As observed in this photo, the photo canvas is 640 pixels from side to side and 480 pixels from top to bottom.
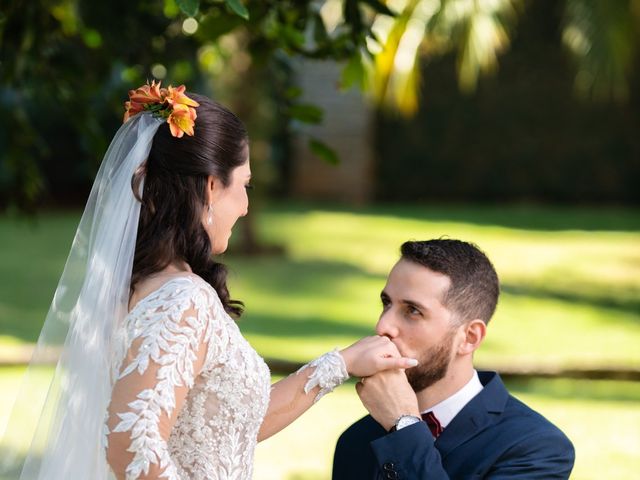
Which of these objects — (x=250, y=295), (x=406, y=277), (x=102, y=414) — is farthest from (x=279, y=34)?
(x=250, y=295)

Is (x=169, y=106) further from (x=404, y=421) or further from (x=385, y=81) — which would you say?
(x=385, y=81)

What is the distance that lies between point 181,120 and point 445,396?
1.06 meters

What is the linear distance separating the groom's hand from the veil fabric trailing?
647 mm

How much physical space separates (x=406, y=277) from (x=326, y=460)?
360 centimetres

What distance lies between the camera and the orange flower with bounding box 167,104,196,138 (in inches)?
104

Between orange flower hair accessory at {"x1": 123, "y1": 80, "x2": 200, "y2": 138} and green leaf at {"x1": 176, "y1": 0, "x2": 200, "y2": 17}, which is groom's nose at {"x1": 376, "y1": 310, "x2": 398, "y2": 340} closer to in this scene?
orange flower hair accessory at {"x1": 123, "y1": 80, "x2": 200, "y2": 138}

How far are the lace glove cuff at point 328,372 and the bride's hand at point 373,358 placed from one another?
18 millimetres

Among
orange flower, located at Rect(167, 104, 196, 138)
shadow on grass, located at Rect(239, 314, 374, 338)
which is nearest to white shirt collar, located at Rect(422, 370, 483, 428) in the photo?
orange flower, located at Rect(167, 104, 196, 138)

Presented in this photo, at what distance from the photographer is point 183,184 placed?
2654 millimetres

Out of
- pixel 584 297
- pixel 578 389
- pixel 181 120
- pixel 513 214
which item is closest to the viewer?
pixel 181 120

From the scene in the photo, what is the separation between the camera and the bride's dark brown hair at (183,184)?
8.71 feet

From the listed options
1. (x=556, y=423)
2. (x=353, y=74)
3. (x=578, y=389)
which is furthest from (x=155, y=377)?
(x=578, y=389)

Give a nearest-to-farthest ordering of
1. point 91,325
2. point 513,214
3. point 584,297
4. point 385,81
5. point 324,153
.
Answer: point 91,325 < point 324,153 < point 385,81 < point 584,297 < point 513,214

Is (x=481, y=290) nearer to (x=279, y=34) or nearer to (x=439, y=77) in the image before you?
(x=279, y=34)
